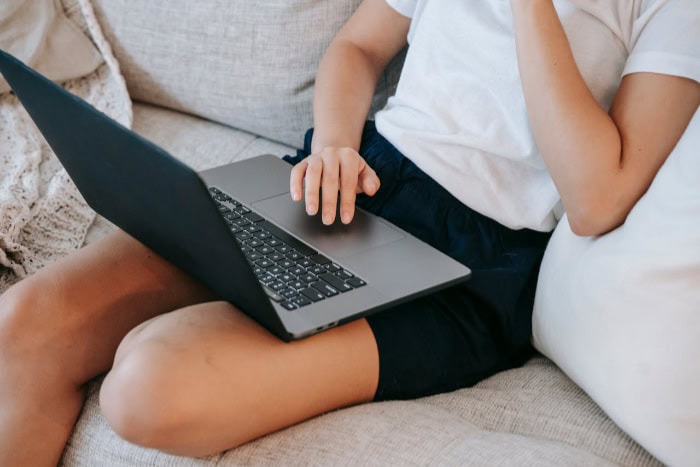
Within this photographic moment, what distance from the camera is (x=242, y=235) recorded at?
1.11 m

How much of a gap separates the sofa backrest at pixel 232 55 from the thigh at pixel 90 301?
1.60ft

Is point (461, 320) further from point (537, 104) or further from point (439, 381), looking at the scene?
point (537, 104)

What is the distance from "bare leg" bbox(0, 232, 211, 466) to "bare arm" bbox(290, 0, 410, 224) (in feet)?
0.77

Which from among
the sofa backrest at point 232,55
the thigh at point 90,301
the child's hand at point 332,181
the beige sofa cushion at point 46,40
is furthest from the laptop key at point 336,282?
the beige sofa cushion at point 46,40

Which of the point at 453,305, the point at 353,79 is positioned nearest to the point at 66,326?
the point at 453,305

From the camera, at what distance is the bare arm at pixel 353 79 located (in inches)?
46.5

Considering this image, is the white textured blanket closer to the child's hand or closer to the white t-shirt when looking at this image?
the child's hand

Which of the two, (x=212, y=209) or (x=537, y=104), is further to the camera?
(x=537, y=104)

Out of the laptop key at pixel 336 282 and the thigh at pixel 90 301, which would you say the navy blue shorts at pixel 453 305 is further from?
the thigh at pixel 90 301

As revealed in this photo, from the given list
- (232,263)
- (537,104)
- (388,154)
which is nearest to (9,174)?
(388,154)

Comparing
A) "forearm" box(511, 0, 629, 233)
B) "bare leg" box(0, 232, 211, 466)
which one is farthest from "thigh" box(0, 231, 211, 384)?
"forearm" box(511, 0, 629, 233)

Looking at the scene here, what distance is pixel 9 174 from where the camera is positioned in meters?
1.43

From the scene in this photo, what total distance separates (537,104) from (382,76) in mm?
478

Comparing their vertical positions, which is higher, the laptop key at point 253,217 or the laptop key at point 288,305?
the laptop key at point 288,305
